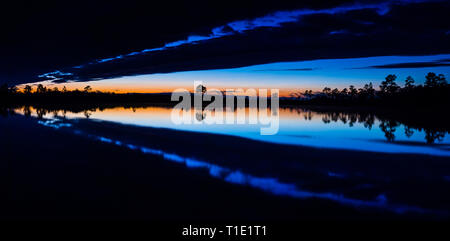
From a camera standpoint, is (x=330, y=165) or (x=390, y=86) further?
(x=390, y=86)

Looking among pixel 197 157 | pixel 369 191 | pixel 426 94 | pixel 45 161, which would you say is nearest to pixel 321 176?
pixel 369 191

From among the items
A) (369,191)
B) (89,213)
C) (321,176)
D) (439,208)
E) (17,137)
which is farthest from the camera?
(17,137)

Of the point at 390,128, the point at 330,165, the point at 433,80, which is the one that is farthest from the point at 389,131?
the point at 433,80

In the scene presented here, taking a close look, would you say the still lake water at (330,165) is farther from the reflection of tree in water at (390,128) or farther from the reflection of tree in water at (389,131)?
the reflection of tree in water at (389,131)

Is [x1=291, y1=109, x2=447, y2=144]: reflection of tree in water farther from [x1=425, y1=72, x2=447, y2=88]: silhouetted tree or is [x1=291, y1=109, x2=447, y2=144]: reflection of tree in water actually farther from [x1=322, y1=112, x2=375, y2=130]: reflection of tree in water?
[x1=425, y1=72, x2=447, y2=88]: silhouetted tree

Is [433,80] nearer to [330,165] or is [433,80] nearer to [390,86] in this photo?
[390,86]

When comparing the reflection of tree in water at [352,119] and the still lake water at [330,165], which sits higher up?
the reflection of tree in water at [352,119]

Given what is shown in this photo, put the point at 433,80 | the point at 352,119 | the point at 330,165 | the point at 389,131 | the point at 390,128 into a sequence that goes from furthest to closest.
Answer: the point at 433,80, the point at 352,119, the point at 390,128, the point at 389,131, the point at 330,165

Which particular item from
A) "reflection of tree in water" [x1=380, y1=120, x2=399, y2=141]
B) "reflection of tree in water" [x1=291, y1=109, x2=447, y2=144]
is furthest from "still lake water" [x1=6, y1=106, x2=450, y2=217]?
"reflection of tree in water" [x1=380, y1=120, x2=399, y2=141]

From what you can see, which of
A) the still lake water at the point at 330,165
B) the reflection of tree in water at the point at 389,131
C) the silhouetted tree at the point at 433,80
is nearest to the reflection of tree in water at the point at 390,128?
the reflection of tree in water at the point at 389,131

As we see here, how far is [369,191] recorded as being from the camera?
6.50 metres

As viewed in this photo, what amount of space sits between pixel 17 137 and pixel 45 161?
6.52 meters

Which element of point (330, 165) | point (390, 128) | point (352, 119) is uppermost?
point (352, 119)
